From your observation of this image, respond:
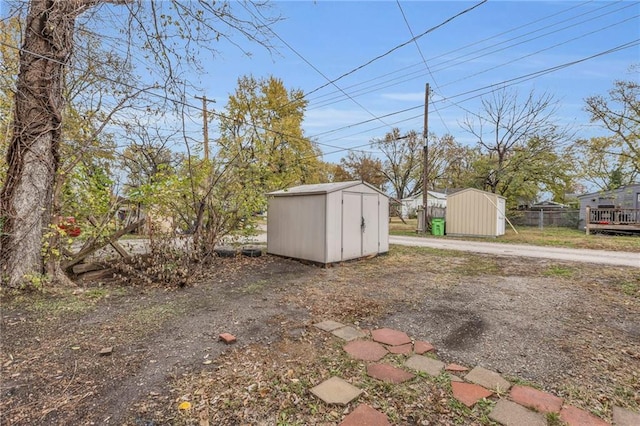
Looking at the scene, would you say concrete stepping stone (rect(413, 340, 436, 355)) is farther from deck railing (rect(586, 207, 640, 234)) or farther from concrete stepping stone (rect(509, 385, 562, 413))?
deck railing (rect(586, 207, 640, 234))

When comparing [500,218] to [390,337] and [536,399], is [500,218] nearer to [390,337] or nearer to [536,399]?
[390,337]

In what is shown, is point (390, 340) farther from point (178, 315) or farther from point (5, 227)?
point (5, 227)

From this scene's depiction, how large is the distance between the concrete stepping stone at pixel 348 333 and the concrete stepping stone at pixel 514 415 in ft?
4.17

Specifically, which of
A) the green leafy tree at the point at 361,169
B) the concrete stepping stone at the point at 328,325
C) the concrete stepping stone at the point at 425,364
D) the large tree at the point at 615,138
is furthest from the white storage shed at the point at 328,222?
the green leafy tree at the point at 361,169

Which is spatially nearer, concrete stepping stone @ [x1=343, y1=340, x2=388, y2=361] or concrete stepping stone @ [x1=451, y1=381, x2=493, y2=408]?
concrete stepping stone @ [x1=451, y1=381, x2=493, y2=408]

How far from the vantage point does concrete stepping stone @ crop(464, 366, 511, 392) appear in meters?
2.08

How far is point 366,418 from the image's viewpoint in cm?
176

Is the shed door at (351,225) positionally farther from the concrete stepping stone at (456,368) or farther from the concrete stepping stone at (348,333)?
the concrete stepping stone at (456,368)

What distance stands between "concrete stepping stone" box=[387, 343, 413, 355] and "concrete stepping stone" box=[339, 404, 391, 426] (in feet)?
2.75

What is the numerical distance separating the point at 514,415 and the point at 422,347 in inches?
36.8

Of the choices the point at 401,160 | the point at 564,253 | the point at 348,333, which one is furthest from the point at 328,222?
the point at 401,160

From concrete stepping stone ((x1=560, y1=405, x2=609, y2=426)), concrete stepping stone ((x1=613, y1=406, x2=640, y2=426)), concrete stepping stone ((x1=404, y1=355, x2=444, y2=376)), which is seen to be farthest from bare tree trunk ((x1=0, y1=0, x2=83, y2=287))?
concrete stepping stone ((x1=613, y1=406, x2=640, y2=426))

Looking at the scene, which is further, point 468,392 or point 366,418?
point 468,392

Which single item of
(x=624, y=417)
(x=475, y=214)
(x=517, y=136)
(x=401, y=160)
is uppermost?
(x=401, y=160)
